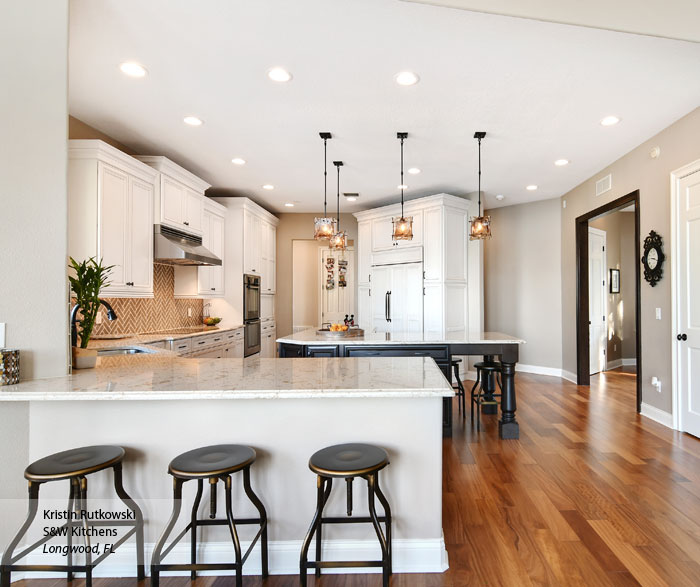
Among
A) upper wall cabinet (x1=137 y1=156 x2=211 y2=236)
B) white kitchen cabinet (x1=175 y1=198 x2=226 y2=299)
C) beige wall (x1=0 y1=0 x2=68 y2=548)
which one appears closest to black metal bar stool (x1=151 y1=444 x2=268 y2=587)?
beige wall (x1=0 y1=0 x2=68 y2=548)

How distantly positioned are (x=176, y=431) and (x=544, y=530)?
1945mm

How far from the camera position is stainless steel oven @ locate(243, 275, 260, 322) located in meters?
5.85

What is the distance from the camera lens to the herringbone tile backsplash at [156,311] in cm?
403

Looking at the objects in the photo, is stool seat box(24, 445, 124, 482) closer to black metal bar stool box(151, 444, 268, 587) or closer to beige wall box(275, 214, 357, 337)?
black metal bar stool box(151, 444, 268, 587)

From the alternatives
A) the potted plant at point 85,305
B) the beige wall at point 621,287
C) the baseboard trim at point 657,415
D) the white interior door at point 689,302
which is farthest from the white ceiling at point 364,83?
→ the baseboard trim at point 657,415

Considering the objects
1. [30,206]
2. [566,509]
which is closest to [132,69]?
[30,206]

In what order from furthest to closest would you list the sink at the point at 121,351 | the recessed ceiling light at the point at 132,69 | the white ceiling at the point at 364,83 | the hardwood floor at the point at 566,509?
1. the sink at the point at 121,351
2. the recessed ceiling light at the point at 132,69
3. the white ceiling at the point at 364,83
4. the hardwood floor at the point at 566,509

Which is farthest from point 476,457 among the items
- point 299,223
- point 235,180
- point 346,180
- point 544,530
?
point 299,223

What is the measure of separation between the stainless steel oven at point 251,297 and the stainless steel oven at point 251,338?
0.30 feet

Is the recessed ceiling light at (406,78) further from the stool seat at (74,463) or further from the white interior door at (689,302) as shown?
the stool seat at (74,463)

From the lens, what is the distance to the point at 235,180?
215 inches

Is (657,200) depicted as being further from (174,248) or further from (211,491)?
(174,248)

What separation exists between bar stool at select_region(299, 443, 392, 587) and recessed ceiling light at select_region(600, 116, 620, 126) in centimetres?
354

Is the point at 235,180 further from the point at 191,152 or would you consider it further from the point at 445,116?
the point at 445,116
